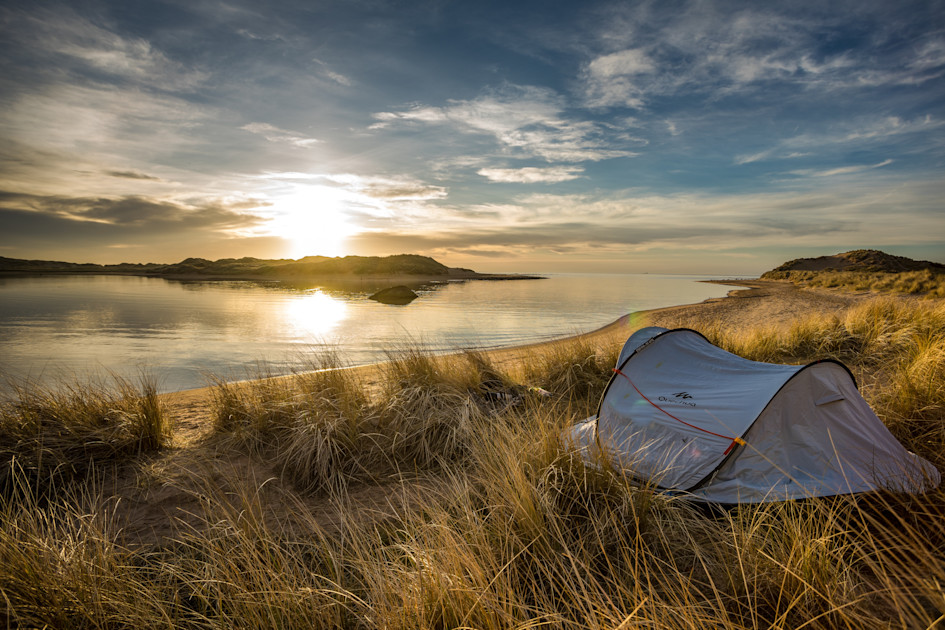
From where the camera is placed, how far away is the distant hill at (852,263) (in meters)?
70.9

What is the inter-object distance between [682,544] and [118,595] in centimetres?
380

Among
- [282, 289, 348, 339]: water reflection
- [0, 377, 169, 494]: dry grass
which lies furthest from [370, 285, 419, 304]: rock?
[0, 377, 169, 494]: dry grass

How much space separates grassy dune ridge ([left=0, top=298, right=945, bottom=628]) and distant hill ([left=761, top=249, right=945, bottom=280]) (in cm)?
8669

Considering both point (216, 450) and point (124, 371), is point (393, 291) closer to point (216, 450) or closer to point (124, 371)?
point (124, 371)

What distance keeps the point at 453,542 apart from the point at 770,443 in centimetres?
342

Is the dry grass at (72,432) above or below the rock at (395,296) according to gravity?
below

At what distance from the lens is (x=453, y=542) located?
257 cm

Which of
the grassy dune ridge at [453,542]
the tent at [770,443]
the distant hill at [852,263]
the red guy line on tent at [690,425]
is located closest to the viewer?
the grassy dune ridge at [453,542]

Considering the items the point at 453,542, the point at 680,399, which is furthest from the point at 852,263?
the point at 453,542

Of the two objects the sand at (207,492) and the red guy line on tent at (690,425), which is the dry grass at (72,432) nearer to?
the sand at (207,492)

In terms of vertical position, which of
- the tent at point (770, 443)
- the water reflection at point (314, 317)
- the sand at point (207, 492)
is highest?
the tent at point (770, 443)

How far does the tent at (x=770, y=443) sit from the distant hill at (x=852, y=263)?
3348 inches

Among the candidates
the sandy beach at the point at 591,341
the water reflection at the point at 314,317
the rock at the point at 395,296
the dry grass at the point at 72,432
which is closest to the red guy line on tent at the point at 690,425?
the sandy beach at the point at 591,341

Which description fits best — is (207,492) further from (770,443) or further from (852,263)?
(852,263)
